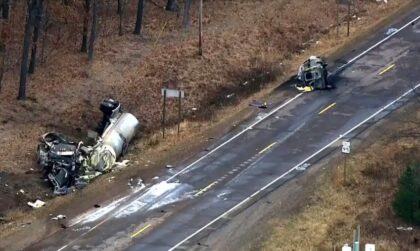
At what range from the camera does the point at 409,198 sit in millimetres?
31359

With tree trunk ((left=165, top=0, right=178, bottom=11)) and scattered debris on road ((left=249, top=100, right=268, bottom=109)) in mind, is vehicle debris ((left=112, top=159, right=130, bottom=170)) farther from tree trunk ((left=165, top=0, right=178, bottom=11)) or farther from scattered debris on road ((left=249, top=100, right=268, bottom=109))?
tree trunk ((left=165, top=0, right=178, bottom=11))

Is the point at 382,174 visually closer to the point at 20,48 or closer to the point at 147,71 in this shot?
the point at 147,71

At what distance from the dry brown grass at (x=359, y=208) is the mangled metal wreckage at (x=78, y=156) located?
26.6ft

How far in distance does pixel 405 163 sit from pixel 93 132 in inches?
517

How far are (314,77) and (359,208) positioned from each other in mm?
12496

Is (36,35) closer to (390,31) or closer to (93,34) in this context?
(93,34)

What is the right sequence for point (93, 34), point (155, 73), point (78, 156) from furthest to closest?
point (93, 34)
point (155, 73)
point (78, 156)

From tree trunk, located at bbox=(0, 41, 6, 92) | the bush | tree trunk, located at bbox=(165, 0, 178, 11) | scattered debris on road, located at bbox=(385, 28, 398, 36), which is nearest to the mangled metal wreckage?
tree trunk, located at bbox=(0, 41, 6, 92)

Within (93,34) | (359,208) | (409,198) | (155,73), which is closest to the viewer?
(409,198)

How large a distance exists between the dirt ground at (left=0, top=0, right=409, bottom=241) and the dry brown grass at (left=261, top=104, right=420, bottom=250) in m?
6.73

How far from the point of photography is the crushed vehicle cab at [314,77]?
44438 mm

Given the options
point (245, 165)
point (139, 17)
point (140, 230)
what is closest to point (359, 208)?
point (245, 165)

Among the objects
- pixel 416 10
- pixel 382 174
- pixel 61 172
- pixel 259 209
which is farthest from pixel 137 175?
pixel 416 10

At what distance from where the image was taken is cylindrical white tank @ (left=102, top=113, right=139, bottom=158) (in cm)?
3807
